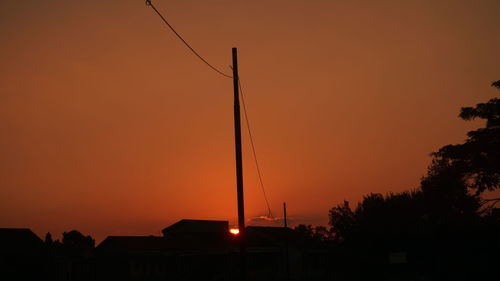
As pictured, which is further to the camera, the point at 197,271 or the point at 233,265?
the point at 233,265

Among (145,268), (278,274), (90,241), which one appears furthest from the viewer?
(90,241)

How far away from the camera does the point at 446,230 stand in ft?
128

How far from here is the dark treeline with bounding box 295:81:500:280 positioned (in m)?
32.0

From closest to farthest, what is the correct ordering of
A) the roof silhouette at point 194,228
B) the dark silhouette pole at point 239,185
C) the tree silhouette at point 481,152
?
the dark silhouette pole at point 239,185 → the tree silhouette at point 481,152 → the roof silhouette at point 194,228

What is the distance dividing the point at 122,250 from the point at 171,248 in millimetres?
4597

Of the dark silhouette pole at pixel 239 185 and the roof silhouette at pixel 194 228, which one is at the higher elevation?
the roof silhouette at pixel 194 228

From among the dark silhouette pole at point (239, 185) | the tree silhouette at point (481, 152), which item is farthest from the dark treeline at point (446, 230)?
the dark silhouette pole at point (239, 185)

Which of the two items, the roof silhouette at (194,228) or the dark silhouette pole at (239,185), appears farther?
the roof silhouette at (194,228)

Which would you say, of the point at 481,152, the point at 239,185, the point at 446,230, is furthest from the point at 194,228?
the point at 239,185

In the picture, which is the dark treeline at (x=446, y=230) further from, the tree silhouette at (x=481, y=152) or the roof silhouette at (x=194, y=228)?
the roof silhouette at (x=194, y=228)

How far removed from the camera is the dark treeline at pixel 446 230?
105 feet

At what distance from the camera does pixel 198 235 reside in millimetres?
62000

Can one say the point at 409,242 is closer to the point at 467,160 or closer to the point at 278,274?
the point at 467,160

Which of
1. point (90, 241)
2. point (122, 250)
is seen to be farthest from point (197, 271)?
point (90, 241)
